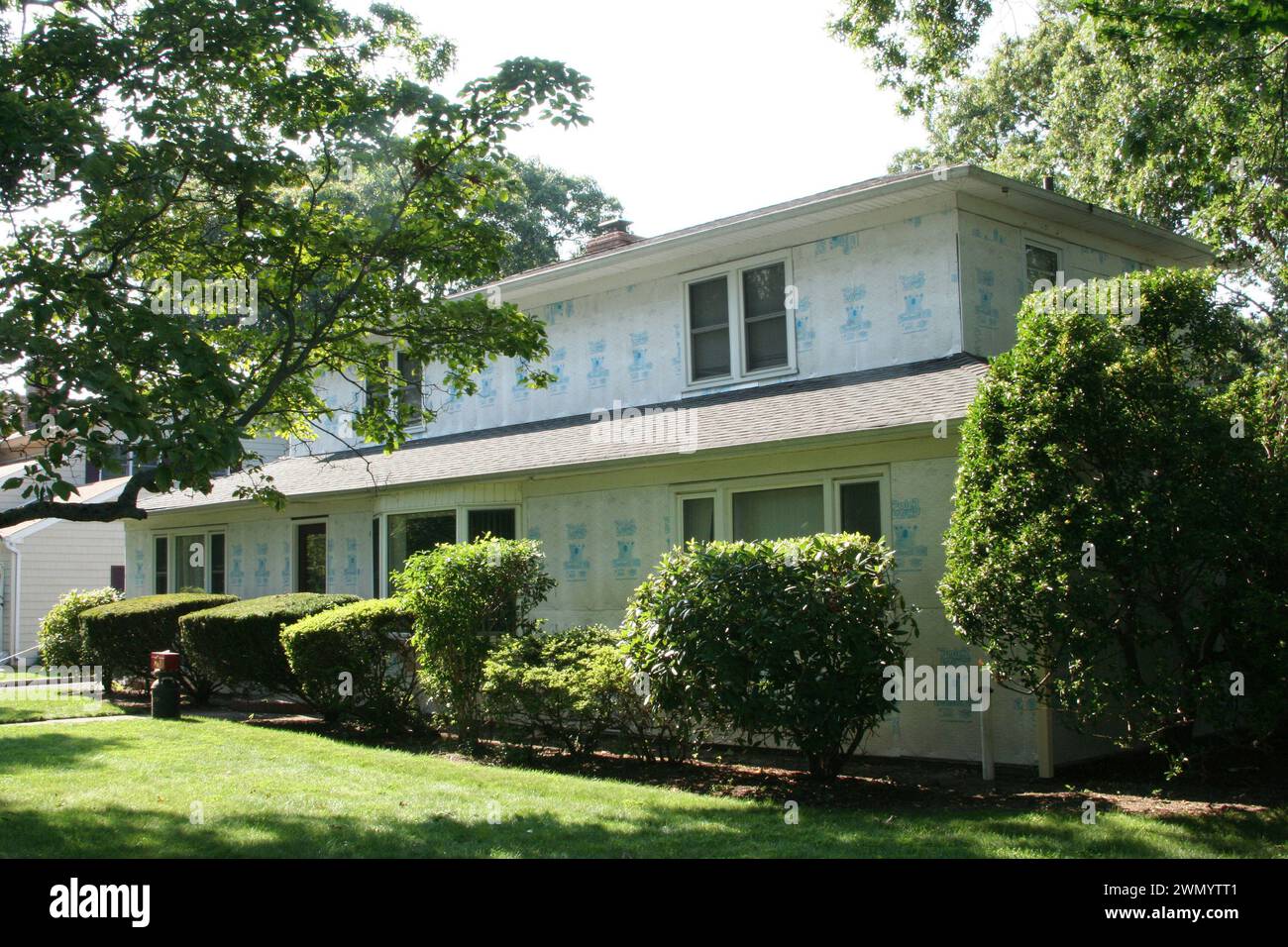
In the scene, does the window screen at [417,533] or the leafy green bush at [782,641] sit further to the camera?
the window screen at [417,533]

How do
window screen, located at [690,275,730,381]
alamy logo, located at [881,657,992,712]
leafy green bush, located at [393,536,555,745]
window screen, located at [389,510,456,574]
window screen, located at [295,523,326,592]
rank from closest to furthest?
alamy logo, located at [881,657,992,712], leafy green bush, located at [393,536,555,745], window screen, located at [690,275,730,381], window screen, located at [389,510,456,574], window screen, located at [295,523,326,592]

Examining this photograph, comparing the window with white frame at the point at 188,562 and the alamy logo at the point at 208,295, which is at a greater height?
the alamy logo at the point at 208,295

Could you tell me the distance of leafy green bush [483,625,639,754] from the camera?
10.4 meters

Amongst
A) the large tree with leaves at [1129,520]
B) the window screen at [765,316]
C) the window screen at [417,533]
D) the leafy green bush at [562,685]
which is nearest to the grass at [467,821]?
the leafy green bush at [562,685]

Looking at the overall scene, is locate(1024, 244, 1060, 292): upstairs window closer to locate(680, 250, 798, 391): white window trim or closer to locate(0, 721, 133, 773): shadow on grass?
locate(680, 250, 798, 391): white window trim

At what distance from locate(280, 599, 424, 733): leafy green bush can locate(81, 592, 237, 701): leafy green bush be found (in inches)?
165

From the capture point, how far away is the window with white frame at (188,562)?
20766mm

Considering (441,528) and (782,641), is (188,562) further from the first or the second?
(782,641)

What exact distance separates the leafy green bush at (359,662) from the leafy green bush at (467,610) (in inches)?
32.0

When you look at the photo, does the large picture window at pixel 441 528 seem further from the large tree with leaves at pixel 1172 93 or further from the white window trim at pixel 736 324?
the large tree with leaves at pixel 1172 93

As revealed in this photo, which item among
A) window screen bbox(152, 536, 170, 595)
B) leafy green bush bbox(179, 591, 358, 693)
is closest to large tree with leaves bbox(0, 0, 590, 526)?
leafy green bush bbox(179, 591, 358, 693)

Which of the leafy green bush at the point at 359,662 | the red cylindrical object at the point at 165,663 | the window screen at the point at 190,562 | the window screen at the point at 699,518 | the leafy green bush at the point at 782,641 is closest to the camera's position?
the leafy green bush at the point at 782,641

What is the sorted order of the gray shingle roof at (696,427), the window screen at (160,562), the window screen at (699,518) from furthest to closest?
the window screen at (160,562), the window screen at (699,518), the gray shingle roof at (696,427)

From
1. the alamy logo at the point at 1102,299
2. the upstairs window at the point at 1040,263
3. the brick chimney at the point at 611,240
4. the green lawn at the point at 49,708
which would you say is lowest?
the green lawn at the point at 49,708
